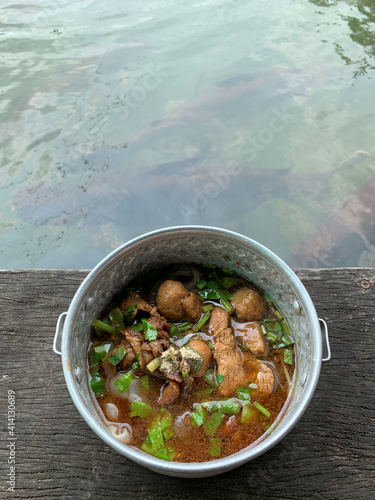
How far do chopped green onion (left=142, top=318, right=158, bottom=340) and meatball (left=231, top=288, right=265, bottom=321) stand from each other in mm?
370

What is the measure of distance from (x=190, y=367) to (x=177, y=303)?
0.27 meters

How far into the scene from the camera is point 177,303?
156 centimetres

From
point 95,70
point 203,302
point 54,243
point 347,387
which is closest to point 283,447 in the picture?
point 347,387

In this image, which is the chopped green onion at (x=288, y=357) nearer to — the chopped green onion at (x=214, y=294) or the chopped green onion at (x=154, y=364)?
the chopped green onion at (x=214, y=294)

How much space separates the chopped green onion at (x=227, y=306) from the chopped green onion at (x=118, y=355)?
18.3 inches

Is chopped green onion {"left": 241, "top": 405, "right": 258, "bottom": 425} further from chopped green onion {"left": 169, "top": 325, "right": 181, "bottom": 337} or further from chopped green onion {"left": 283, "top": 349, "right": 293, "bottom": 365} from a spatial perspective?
chopped green onion {"left": 169, "top": 325, "right": 181, "bottom": 337}

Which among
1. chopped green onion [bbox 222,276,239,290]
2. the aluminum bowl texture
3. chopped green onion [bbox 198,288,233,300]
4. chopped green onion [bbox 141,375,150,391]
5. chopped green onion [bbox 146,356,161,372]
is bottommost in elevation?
chopped green onion [bbox 141,375,150,391]

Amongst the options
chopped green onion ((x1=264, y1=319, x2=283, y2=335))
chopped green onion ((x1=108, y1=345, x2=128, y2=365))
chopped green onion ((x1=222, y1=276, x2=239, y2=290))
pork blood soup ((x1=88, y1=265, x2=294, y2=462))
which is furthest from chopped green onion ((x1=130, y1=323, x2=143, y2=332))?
chopped green onion ((x1=264, y1=319, x2=283, y2=335))

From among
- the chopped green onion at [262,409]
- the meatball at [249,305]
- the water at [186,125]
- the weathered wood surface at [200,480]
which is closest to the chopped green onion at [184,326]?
the meatball at [249,305]

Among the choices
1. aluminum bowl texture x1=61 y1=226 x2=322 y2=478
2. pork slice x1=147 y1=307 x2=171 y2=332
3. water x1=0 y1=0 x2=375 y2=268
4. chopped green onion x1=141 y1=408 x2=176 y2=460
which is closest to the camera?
aluminum bowl texture x1=61 y1=226 x2=322 y2=478

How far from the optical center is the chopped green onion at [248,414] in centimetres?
138

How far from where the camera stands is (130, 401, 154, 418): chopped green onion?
1.40 m

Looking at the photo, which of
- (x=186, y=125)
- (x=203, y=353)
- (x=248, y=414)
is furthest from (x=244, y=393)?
(x=186, y=125)

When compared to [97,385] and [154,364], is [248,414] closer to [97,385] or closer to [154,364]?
[154,364]
